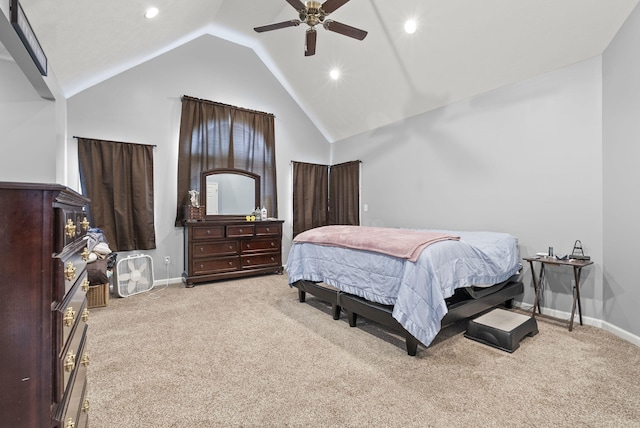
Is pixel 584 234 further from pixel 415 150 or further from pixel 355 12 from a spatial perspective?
pixel 355 12

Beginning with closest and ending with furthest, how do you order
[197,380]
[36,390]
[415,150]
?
1. [36,390]
2. [197,380]
3. [415,150]

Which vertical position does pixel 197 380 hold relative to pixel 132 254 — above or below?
below

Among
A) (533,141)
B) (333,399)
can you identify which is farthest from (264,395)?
(533,141)

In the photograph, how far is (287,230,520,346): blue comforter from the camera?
7.52 ft

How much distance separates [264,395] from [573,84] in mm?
4168

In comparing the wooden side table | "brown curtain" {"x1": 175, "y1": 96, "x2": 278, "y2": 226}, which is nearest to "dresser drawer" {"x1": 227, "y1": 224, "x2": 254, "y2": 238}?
"brown curtain" {"x1": 175, "y1": 96, "x2": 278, "y2": 226}

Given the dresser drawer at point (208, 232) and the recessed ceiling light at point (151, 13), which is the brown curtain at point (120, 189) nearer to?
the dresser drawer at point (208, 232)

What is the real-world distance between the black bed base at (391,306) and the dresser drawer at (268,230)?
173 centimetres

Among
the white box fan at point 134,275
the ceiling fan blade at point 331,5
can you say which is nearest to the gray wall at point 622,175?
the ceiling fan blade at point 331,5

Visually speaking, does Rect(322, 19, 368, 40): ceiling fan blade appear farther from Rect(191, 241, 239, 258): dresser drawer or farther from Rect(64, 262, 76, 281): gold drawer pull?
Rect(191, 241, 239, 258): dresser drawer

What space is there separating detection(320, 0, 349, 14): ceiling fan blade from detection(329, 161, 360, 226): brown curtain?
331 cm

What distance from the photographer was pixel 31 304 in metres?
0.77

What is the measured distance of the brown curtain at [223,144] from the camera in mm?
4805

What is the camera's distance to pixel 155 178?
15.1ft
